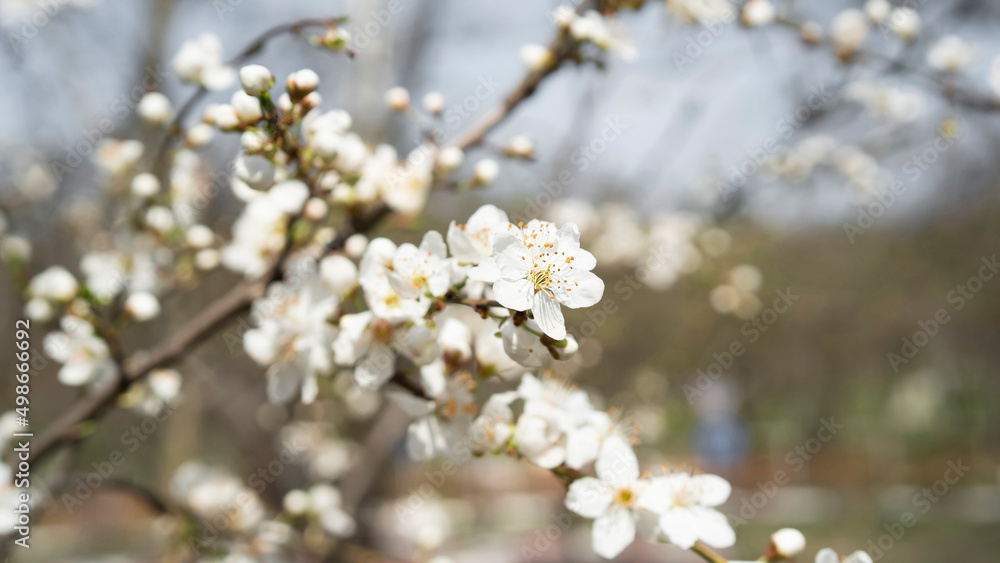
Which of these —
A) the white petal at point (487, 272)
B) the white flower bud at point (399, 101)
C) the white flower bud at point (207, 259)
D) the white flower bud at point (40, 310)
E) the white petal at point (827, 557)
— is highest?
the white flower bud at point (399, 101)

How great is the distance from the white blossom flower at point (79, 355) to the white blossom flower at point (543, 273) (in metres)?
1.07

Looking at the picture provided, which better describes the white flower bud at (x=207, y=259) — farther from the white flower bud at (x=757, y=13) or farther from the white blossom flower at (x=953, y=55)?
the white blossom flower at (x=953, y=55)

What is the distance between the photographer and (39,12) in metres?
2.67

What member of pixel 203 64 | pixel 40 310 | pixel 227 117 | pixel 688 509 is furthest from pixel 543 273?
pixel 40 310

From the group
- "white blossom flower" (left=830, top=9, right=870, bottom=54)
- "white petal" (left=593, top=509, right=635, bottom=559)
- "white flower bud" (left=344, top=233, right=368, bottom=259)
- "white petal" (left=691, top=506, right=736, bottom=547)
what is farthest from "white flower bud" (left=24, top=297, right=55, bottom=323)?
"white blossom flower" (left=830, top=9, right=870, bottom=54)

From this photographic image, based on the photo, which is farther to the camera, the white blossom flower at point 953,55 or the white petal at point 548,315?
the white blossom flower at point 953,55

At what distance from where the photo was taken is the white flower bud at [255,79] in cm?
103

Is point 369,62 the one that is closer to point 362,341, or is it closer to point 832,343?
point 362,341

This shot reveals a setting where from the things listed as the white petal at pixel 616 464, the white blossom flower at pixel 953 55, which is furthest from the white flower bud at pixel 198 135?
the white blossom flower at pixel 953 55

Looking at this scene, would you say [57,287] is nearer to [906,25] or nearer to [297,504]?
[297,504]

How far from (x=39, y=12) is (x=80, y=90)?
2.07 ft

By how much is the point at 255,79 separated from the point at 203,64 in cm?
58

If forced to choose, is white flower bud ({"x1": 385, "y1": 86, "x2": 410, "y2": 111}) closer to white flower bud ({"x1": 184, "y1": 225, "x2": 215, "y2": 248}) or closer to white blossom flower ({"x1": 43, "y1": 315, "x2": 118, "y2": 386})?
white flower bud ({"x1": 184, "y1": 225, "x2": 215, "y2": 248})

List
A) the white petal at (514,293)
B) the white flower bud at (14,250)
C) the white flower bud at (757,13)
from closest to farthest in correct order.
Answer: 1. the white petal at (514,293)
2. the white flower bud at (14,250)
3. the white flower bud at (757,13)
